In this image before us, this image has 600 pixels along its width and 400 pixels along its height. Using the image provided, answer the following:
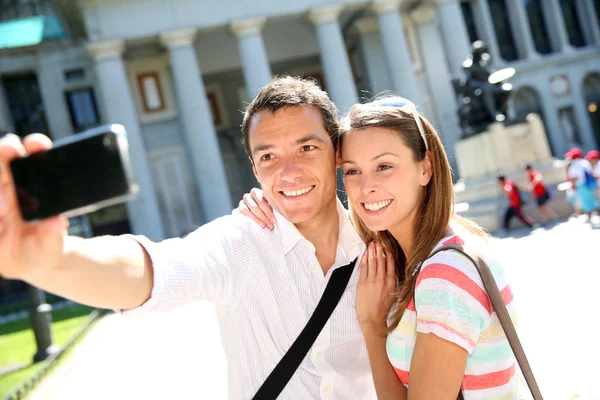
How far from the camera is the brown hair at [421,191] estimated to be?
232cm

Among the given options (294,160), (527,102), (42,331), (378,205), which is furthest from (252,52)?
(378,205)

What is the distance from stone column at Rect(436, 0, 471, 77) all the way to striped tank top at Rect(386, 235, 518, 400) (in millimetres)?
28911

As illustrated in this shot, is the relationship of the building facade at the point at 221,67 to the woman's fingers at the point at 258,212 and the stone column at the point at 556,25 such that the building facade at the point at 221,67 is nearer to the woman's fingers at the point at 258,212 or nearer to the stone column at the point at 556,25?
the stone column at the point at 556,25

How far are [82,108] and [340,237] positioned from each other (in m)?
31.3

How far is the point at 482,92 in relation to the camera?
16844mm

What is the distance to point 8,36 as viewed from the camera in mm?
30469

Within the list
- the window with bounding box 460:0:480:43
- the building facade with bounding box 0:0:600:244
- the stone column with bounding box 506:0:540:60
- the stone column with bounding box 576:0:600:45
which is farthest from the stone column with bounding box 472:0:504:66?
the stone column with bounding box 576:0:600:45

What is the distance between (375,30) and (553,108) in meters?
13.1

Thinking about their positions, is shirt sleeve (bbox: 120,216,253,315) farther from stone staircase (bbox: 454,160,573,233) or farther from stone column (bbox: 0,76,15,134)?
stone column (bbox: 0,76,15,134)

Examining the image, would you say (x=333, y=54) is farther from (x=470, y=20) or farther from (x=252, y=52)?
(x=470, y=20)

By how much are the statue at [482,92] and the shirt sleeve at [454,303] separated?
15659 mm

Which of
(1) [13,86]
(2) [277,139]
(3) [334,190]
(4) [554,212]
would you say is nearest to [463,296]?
(3) [334,190]

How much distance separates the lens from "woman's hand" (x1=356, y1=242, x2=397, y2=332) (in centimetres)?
238

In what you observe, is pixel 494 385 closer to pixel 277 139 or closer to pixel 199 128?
pixel 277 139
